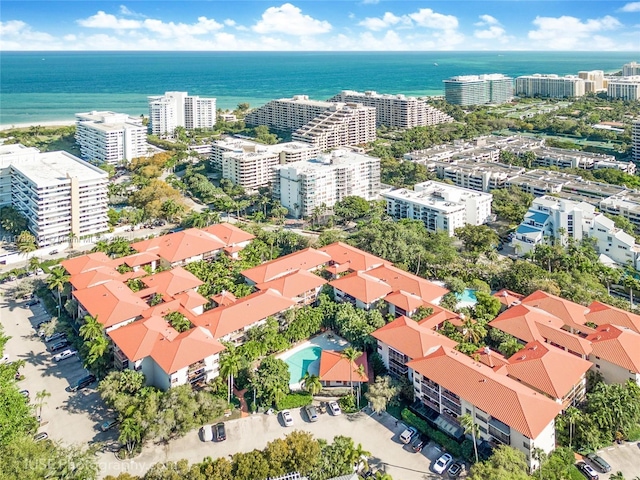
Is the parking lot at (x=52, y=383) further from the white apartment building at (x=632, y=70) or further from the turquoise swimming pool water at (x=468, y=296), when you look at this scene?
the white apartment building at (x=632, y=70)

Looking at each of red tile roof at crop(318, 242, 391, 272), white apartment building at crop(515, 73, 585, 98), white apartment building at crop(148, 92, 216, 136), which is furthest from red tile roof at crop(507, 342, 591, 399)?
white apartment building at crop(515, 73, 585, 98)

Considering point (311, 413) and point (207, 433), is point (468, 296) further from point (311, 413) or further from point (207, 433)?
point (207, 433)

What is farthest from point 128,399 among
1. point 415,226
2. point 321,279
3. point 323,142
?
point 323,142

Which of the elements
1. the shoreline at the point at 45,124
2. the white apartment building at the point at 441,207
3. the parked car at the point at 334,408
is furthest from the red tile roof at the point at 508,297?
the shoreline at the point at 45,124

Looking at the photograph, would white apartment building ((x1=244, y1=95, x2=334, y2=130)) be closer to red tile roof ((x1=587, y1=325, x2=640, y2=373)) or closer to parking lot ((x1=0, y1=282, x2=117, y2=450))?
parking lot ((x1=0, y1=282, x2=117, y2=450))

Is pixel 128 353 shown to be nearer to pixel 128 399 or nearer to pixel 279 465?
pixel 128 399

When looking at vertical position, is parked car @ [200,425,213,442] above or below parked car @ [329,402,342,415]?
below
